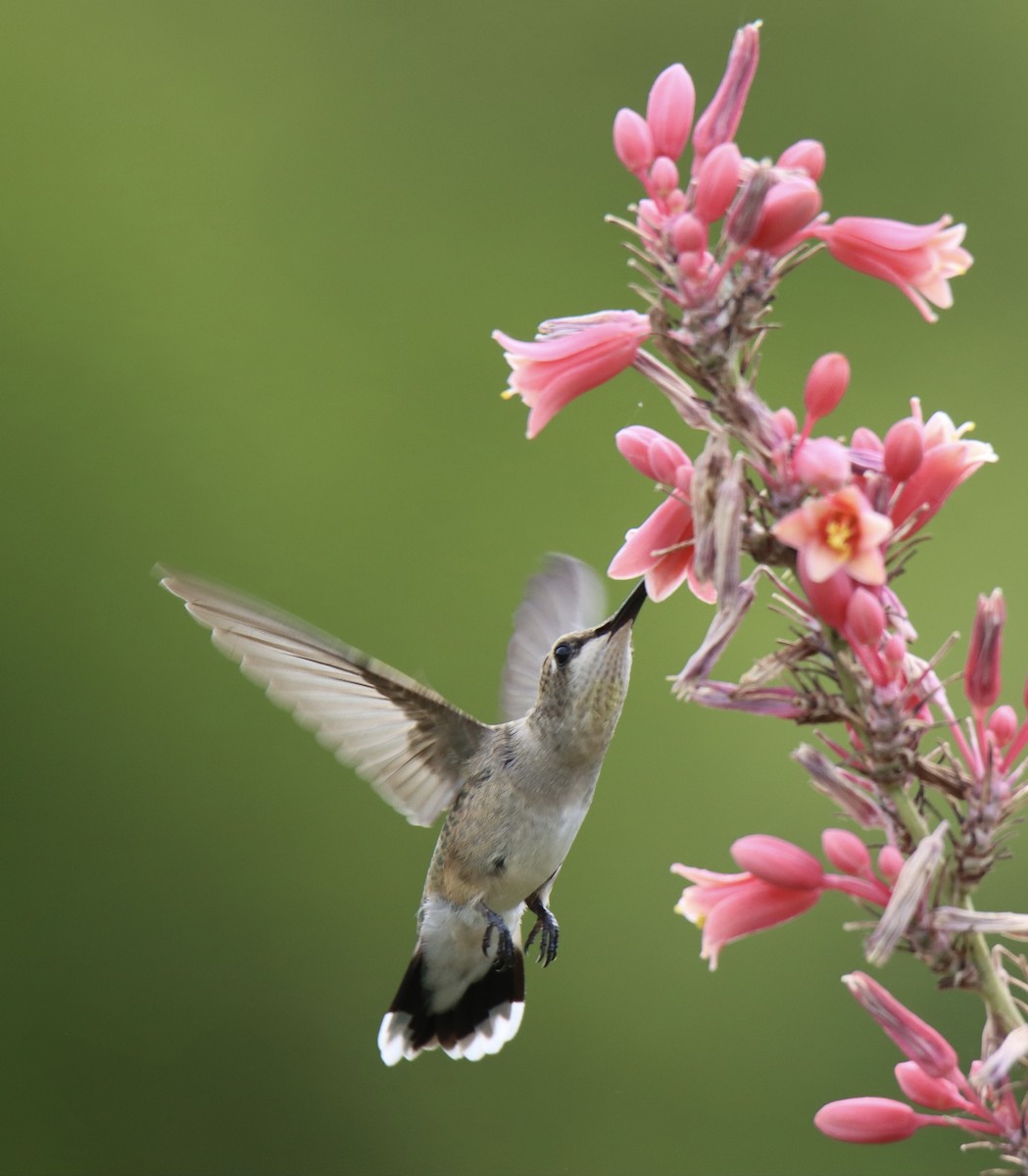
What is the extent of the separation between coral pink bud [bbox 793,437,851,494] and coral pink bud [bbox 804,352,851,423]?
0.44 ft

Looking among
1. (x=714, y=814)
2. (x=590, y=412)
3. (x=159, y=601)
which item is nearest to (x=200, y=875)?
(x=159, y=601)

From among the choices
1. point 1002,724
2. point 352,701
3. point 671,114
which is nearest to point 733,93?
point 671,114

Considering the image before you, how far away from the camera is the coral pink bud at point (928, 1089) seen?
63.3 inches

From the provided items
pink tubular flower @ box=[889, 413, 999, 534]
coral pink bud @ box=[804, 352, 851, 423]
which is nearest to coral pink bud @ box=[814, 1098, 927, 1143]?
pink tubular flower @ box=[889, 413, 999, 534]

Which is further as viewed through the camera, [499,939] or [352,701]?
[499,939]

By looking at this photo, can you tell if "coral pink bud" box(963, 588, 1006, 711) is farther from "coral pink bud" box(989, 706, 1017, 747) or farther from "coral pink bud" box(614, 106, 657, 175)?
"coral pink bud" box(614, 106, 657, 175)

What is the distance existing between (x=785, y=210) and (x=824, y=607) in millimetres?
430

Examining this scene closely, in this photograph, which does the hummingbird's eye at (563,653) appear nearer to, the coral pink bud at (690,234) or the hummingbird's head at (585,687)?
the hummingbird's head at (585,687)

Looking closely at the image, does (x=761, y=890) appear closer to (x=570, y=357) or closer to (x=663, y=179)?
(x=570, y=357)

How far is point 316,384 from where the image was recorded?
18.4 feet

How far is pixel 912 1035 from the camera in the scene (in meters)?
1.59

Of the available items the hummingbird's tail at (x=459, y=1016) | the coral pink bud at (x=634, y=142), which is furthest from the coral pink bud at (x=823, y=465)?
the hummingbird's tail at (x=459, y=1016)

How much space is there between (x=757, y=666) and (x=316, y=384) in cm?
419

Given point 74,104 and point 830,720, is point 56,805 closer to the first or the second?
point 74,104
